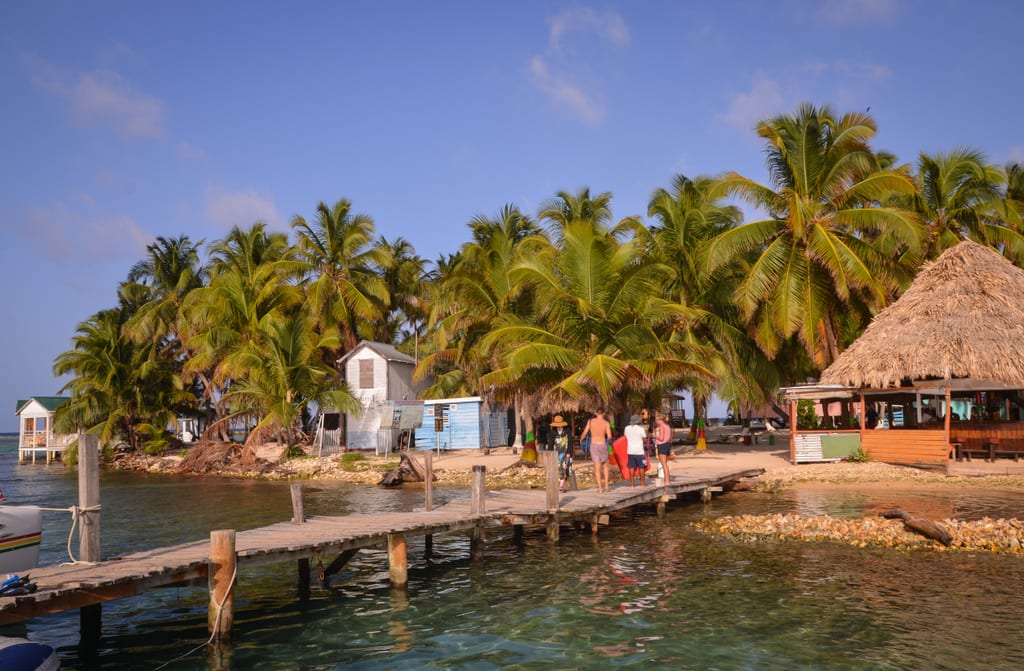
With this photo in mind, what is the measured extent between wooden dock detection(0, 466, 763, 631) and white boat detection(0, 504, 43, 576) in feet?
2.33

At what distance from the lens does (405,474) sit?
91.4 feet

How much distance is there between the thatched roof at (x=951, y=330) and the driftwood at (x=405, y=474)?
1402 cm

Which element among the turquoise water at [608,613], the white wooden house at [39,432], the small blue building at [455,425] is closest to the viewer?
the turquoise water at [608,613]

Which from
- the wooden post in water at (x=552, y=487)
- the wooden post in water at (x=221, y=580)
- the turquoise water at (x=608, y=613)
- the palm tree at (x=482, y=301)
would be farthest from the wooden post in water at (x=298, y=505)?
the palm tree at (x=482, y=301)

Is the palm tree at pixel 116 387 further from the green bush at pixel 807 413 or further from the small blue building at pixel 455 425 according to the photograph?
the green bush at pixel 807 413

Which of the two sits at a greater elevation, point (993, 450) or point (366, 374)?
point (366, 374)

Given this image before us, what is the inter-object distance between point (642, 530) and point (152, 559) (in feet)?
33.9

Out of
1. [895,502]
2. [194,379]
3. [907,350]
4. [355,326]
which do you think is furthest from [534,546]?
[194,379]

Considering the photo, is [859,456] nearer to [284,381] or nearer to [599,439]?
[599,439]

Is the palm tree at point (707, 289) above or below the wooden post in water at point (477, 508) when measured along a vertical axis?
above

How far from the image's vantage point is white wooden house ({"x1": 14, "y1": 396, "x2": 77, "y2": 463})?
187 feet

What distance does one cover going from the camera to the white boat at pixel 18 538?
9688mm

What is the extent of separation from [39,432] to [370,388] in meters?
36.5

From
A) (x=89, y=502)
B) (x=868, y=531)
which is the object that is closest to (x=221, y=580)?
(x=89, y=502)
